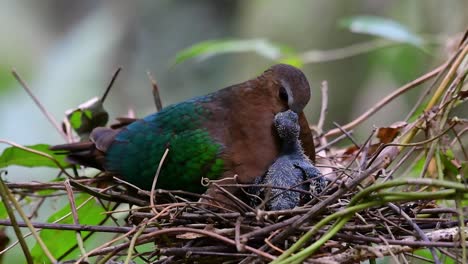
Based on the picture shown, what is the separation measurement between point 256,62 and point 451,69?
13.9 ft

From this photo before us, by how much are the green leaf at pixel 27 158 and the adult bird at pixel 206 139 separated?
0.06 meters

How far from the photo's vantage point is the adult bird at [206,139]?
2.54 meters

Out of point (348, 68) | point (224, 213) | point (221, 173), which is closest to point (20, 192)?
point (221, 173)

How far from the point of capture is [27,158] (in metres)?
2.60

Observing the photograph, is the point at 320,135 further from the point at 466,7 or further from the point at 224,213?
the point at 466,7

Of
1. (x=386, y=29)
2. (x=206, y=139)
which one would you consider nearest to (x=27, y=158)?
(x=206, y=139)

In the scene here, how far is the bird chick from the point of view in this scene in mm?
2207

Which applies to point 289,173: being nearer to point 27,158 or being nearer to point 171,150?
point 171,150

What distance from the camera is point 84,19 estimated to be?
330 inches

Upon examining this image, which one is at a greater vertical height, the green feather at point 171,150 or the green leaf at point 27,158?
the green leaf at point 27,158

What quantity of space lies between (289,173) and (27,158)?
0.92m

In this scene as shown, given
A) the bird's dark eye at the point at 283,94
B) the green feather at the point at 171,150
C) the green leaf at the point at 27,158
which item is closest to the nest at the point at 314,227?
the green feather at the point at 171,150

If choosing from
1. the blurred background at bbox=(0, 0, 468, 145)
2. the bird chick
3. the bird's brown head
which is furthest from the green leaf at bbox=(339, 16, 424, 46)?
the blurred background at bbox=(0, 0, 468, 145)

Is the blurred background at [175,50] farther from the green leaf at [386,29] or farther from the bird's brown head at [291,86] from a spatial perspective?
the bird's brown head at [291,86]
